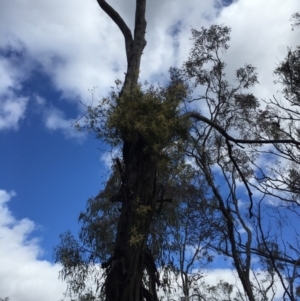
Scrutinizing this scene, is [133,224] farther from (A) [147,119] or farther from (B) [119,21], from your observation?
(B) [119,21]

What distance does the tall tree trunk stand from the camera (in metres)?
2.49

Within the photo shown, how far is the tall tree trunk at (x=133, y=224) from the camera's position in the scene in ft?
8.17

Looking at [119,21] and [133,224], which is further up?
[119,21]

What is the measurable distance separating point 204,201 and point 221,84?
285cm

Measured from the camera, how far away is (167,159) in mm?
3012

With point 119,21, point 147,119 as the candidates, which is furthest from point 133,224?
point 119,21

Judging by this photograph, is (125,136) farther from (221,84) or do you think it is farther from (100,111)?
(221,84)

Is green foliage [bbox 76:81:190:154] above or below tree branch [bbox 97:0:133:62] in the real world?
below

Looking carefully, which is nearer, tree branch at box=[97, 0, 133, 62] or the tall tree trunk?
the tall tree trunk

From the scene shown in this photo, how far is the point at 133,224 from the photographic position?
262 cm

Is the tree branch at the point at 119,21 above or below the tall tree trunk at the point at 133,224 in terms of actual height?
above

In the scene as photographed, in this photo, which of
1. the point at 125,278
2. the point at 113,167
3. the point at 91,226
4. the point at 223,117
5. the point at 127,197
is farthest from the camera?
the point at 223,117

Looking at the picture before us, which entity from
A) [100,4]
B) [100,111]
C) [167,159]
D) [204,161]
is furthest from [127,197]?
[204,161]

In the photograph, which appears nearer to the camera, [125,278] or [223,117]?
[125,278]
